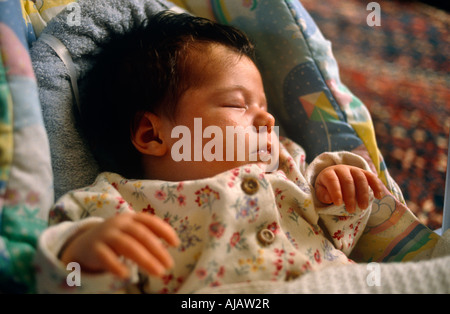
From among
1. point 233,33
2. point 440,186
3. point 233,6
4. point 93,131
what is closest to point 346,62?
point 440,186

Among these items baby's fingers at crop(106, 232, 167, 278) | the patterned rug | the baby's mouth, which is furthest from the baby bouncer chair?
the patterned rug

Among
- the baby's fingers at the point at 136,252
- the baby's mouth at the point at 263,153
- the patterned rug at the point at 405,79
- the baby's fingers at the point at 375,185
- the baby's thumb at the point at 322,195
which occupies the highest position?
the baby's fingers at the point at 136,252

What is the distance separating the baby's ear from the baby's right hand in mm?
264

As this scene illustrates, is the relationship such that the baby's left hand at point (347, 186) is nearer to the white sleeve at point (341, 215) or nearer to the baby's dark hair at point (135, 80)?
the white sleeve at point (341, 215)

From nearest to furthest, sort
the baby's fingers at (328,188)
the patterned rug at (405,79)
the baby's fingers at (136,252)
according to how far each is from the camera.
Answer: the baby's fingers at (136,252) < the baby's fingers at (328,188) < the patterned rug at (405,79)

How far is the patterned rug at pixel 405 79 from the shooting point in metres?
1.43

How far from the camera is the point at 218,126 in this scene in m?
0.75

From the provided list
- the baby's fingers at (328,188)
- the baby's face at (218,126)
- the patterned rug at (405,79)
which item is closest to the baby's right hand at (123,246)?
the baby's face at (218,126)

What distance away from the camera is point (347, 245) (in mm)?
805

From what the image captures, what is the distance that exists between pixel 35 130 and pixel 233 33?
20.0 inches

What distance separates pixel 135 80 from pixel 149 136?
0.13 m

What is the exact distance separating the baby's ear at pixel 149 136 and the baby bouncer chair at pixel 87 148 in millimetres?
130

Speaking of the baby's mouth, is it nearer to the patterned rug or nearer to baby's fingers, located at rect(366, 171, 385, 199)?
baby's fingers, located at rect(366, 171, 385, 199)

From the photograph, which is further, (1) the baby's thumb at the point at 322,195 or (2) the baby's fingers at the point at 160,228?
(1) the baby's thumb at the point at 322,195
